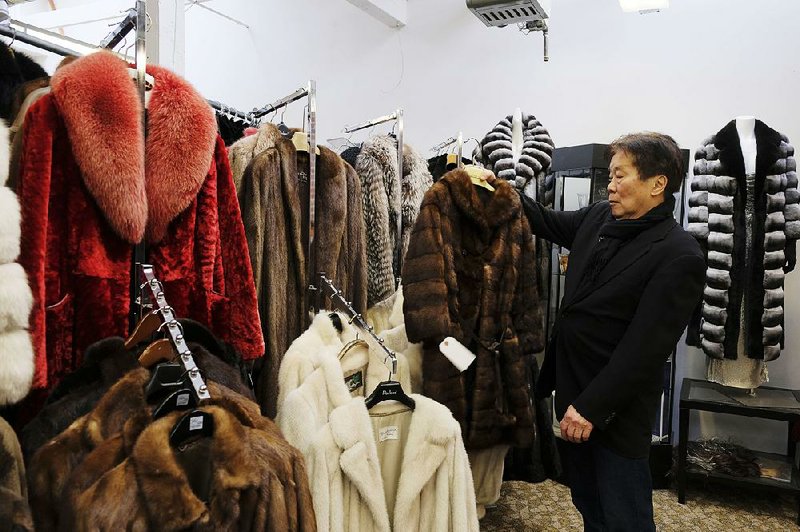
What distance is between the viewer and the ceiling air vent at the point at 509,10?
2.95m

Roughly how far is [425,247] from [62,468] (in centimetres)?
139

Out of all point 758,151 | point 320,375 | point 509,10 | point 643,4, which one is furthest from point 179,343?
point 643,4

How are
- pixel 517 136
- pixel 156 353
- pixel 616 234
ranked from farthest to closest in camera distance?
1. pixel 517 136
2. pixel 616 234
3. pixel 156 353

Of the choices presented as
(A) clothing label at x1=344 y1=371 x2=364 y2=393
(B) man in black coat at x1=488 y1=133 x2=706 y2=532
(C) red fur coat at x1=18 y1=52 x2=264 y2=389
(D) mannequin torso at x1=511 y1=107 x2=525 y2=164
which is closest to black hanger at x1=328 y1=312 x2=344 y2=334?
(A) clothing label at x1=344 y1=371 x2=364 y2=393

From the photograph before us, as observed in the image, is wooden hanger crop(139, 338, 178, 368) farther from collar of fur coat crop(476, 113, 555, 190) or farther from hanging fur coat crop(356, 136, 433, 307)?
collar of fur coat crop(476, 113, 555, 190)

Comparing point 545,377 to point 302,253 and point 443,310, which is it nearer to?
point 443,310

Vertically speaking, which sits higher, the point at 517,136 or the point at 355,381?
the point at 517,136

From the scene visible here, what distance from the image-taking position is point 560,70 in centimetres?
395

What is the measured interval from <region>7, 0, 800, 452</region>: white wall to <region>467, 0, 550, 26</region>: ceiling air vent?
89 cm

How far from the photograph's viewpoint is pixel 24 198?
4.58ft

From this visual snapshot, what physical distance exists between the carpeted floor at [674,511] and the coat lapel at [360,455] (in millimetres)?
1445

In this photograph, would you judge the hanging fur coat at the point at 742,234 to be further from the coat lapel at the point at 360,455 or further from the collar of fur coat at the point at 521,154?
the coat lapel at the point at 360,455

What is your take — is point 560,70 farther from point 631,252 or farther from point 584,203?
point 631,252

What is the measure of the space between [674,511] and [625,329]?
1769mm
